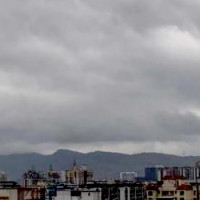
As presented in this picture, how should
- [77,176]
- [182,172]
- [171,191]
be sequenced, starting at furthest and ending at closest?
[182,172]
[77,176]
[171,191]

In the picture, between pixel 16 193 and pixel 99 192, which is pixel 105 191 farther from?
pixel 16 193

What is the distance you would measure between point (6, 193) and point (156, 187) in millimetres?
20484

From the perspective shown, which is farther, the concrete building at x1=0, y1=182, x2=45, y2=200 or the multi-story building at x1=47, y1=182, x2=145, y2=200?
the multi-story building at x1=47, y1=182, x2=145, y2=200

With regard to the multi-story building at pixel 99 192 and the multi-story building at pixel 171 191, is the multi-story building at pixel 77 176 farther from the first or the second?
the multi-story building at pixel 171 191

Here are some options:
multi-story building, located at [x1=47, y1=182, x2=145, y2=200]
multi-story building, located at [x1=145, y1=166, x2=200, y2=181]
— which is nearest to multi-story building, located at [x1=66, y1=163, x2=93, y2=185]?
multi-story building, located at [x1=145, y1=166, x2=200, y2=181]

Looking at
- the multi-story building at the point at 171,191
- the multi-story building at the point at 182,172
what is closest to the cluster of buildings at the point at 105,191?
the multi-story building at the point at 171,191

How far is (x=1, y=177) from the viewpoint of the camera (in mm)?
125312

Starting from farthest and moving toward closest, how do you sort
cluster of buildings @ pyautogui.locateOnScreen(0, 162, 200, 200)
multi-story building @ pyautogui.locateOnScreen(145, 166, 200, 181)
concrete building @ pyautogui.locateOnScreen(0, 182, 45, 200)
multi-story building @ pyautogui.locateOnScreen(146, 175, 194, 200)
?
multi-story building @ pyautogui.locateOnScreen(145, 166, 200, 181) < multi-story building @ pyautogui.locateOnScreen(146, 175, 194, 200) < cluster of buildings @ pyautogui.locateOnScreen(0, 162, 200, 200) < concrete building @ pyautogui.locateOnScreen(0, 182, 45, 200)

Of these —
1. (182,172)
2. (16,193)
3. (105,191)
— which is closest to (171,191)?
(105,191)

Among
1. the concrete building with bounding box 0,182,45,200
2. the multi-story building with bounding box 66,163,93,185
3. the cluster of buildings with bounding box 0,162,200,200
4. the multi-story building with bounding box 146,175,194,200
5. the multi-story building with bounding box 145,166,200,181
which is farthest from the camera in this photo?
the multi-story building with bounding box 145,166,200,181

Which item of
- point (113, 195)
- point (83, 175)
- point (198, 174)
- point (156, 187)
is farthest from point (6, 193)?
point (198, 174)

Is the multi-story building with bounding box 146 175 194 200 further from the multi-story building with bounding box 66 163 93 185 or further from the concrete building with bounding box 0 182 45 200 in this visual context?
the multi-story building with bounding box 66 163 93 185

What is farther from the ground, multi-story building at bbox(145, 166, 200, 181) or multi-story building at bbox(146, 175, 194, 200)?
multi-story building at bbox(145, 166, 200, 181)

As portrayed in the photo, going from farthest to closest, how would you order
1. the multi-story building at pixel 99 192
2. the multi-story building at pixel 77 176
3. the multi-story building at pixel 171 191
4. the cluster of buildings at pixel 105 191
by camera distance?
the multi-story building at pixel 77 176
the multi-story building at pixel 171 191
the multi-story building at pixel 99 192
the cluster of buildings at pixel 105 191
